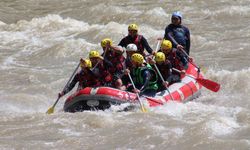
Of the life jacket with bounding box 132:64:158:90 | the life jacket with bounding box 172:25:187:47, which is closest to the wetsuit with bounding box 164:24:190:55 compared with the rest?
the life jacket with bounding box 172:25:187:47

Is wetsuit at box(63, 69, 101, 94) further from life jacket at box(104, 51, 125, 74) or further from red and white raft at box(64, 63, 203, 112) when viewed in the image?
life jacket at box(104, 51, 125, 74)

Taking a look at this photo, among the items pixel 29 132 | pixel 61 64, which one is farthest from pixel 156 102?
pixel 61 64

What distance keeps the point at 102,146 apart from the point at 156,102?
6.37 feet

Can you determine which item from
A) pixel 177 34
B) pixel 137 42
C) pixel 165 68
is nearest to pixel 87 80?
pixel 165 68

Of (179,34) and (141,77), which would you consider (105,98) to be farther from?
(179,34)

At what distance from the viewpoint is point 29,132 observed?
9836 mm

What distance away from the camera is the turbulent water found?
943cm

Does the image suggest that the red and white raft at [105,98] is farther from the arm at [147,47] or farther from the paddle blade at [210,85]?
the arm at [147,47]

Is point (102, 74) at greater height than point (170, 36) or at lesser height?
lesser

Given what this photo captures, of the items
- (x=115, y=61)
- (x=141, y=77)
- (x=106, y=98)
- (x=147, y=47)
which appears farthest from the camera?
(x=147, y=47)

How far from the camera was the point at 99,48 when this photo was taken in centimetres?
1683

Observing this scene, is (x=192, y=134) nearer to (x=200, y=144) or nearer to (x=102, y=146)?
(x=200, y=144)

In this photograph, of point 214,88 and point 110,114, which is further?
point 214,88

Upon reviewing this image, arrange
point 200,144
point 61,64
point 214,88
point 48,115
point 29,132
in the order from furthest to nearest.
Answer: point 61,64 < point 214,88 < point 48,115 < point 29,132 < point 200,144
